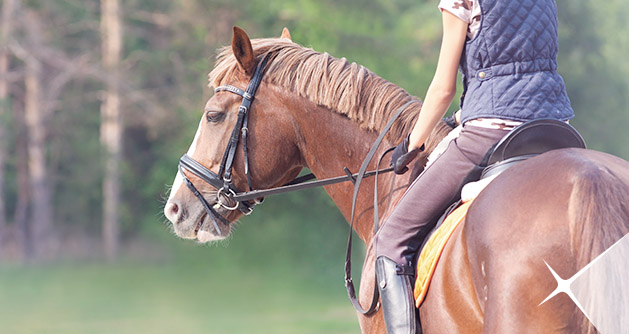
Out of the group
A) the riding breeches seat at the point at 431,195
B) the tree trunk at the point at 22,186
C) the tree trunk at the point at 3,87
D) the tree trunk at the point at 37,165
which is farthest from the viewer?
the tree trunk at the point at 22,186

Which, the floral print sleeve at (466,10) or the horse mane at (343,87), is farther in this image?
the horse mane at (343,87)

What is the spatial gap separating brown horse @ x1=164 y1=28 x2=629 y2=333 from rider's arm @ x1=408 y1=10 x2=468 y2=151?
0.33 m

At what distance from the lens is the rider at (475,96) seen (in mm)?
2318

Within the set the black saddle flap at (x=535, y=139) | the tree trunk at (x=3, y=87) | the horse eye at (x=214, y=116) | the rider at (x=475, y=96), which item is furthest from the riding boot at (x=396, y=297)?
the tree trunk at (x=3, y=87)

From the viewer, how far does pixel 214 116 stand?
10.3ft

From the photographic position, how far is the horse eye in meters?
3.15

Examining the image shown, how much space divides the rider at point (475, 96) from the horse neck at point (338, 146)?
587 millimetres

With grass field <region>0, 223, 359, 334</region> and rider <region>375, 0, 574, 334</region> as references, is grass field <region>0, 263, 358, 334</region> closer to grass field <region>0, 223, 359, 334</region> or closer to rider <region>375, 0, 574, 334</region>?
grass field <region>0, 223, 359, 334</region>

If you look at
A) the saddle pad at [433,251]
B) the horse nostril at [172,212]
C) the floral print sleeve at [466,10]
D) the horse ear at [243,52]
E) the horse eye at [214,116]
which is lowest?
the saddle pad at [433,251]

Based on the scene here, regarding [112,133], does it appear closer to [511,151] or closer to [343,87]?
[343,87]

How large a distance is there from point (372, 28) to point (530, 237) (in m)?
16.1

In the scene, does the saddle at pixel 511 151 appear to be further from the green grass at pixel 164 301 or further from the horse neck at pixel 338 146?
the green grass at pixel 164 301

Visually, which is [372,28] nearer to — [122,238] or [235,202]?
[122,238]

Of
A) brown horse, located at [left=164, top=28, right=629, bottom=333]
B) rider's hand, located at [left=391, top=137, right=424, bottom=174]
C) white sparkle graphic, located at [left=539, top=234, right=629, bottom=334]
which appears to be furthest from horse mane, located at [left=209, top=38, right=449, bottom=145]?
white sparkle graphic, located at [left=539, top=234, right=629, bottom=334]
